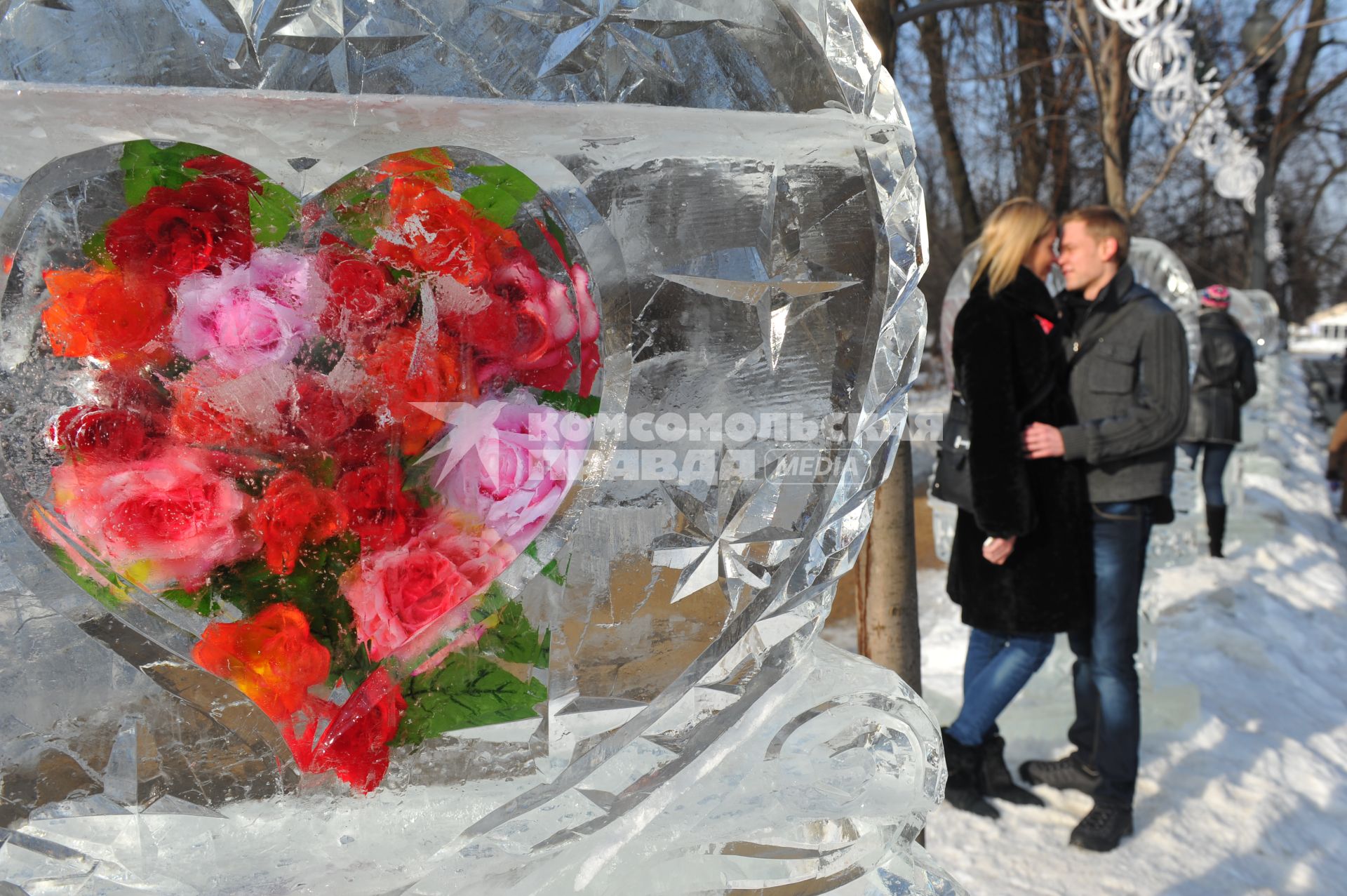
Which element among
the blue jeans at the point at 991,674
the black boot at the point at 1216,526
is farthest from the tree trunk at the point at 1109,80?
the blue jeans at the point at 991,674

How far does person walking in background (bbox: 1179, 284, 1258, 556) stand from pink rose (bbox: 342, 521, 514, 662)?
201 inches

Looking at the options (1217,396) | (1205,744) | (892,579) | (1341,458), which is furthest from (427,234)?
(1341,458)

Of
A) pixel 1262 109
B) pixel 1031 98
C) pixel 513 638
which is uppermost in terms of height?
pixel 1031 98

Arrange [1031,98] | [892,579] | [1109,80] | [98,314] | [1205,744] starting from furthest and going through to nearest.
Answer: [1031,98] → [1109,80] → [1205,744] → [892,579] → [98,314]

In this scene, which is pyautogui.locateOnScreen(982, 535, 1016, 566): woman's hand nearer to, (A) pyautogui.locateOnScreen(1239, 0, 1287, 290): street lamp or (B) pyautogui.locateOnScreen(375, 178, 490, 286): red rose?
(B) pyautogui.locateOnScreen(375, 178, 490, 286): red rose

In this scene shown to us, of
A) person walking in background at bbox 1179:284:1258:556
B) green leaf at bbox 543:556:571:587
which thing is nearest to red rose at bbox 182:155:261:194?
green leaf at bbox 543:556:571:587

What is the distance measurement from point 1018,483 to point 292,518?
186cm

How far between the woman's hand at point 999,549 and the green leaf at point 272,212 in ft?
6.39

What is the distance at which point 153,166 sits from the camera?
86 cm

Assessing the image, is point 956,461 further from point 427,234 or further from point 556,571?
point 427,234

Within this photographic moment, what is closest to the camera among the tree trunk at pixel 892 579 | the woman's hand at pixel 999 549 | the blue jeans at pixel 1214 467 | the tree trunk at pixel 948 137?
the tree trunk at pixel 892 579

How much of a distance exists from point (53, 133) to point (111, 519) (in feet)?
1.07

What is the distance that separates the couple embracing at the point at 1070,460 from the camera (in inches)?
92.0

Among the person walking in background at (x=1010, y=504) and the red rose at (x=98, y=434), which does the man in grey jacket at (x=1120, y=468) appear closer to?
the person walking in background at (x=1010, y=504)
